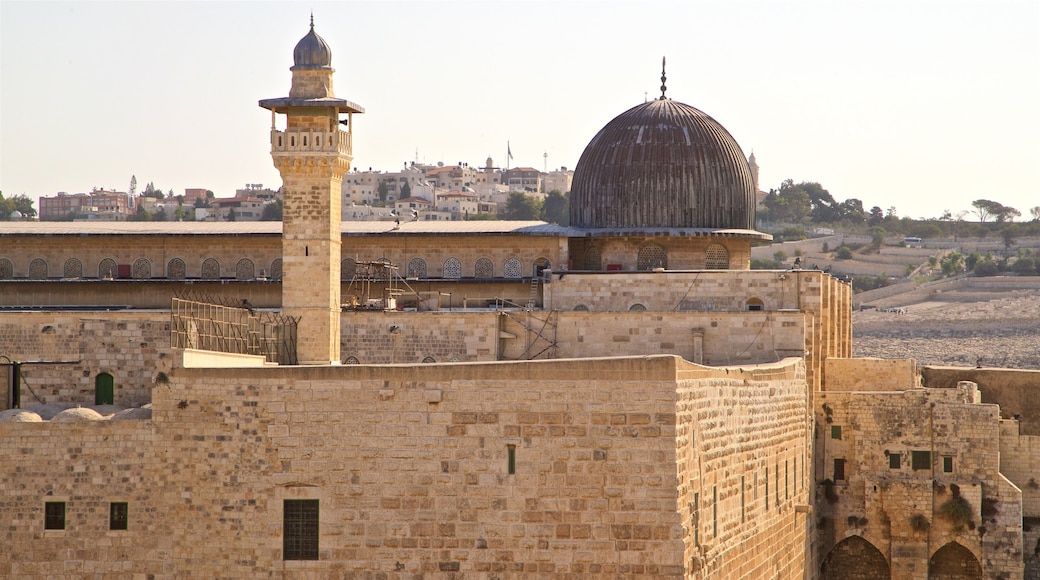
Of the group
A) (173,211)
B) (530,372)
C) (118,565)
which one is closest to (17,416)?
(118,565)

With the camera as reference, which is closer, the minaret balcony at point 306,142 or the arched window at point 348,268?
the minaret balcony at point 306,142

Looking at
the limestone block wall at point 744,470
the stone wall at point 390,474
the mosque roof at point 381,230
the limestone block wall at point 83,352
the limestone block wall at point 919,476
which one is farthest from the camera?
the mosque roof at point 381,230

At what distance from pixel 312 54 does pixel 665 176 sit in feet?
32.0

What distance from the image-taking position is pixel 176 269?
123 ft

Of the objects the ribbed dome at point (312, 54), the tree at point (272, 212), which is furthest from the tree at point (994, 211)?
the ribbed dome at point (312, 54)

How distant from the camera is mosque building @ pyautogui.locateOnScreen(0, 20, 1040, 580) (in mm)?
21234

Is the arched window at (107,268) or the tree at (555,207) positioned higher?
the tree at (555,207)

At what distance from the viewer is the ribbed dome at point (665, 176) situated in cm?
3694

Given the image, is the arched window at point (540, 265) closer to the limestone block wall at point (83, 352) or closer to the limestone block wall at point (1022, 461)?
the limestone block wall at point (1022, 461)

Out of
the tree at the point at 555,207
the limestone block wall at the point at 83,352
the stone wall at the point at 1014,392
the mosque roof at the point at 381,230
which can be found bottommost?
the stone wall at the point at 1014,392

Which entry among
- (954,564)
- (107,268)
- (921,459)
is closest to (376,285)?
(107,268)

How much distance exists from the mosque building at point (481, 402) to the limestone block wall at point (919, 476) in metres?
0.05

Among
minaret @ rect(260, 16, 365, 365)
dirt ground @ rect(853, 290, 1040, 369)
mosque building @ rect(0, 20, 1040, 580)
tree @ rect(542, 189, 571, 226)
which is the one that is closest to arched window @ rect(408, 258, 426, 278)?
mosque building @ rect(0, 20, 1040, 580)

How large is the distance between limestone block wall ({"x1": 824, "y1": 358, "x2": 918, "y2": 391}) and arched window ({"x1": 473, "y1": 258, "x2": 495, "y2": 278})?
7.66 meters
